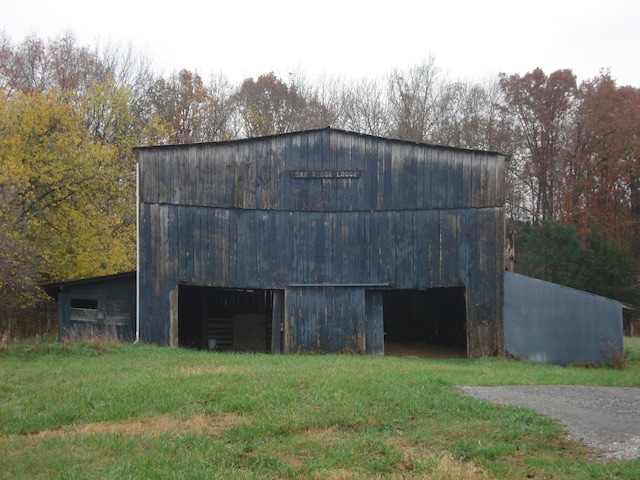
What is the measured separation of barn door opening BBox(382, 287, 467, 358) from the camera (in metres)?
24.9

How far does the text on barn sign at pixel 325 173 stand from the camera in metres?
22.0

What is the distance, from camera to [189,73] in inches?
1764

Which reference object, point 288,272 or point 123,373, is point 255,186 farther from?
point 123,373

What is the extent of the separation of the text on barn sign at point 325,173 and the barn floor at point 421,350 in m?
6.04

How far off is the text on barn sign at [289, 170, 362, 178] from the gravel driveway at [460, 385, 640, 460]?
10936 millimetres

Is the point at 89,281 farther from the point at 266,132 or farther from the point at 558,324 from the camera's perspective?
the point at 266,132

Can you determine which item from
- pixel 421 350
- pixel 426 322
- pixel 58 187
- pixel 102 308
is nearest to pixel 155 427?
pixel 102 308

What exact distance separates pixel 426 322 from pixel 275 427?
67.1 feet

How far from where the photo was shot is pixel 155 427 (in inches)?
366

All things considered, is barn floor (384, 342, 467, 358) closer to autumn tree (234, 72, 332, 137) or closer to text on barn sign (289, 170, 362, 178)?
text on barn sign (289, 170, 362, 178)

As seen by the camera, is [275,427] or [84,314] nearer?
[275,427]

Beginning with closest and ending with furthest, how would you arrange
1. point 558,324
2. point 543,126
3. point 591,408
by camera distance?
point 591,408
point 558,324
point 543,126

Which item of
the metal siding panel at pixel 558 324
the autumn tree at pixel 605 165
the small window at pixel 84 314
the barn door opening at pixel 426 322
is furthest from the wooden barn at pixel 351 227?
the autumn tree at pixel 605 165

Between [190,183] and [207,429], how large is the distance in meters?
13.3
